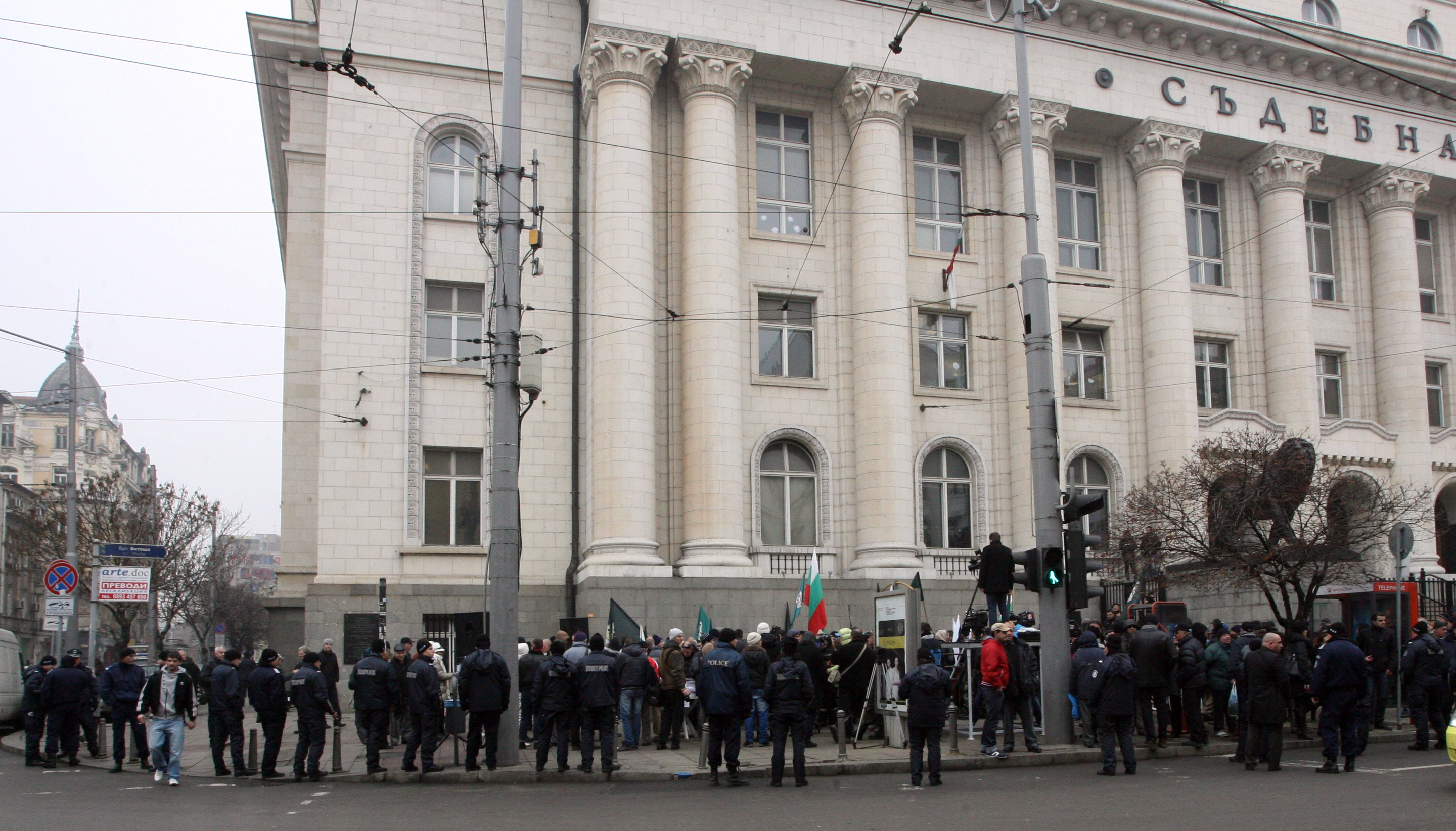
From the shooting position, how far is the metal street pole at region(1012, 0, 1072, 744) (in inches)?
656

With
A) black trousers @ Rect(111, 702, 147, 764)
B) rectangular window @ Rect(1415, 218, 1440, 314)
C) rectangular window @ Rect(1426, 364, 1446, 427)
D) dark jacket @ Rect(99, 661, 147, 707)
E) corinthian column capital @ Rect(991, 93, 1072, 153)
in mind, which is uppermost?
corinthian column capital @ Rect(991, 93, 1072, 153)

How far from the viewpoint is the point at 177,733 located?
50.4 ft

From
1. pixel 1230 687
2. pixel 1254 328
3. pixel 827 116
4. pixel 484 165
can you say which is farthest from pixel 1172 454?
pixel 484 165

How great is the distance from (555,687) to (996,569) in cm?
745

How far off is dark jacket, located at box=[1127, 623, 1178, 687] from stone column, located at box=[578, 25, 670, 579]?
12209 mm

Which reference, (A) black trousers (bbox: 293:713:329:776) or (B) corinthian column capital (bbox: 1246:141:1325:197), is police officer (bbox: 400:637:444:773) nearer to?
(A) black trousers (bbox: 293:713:329:776)

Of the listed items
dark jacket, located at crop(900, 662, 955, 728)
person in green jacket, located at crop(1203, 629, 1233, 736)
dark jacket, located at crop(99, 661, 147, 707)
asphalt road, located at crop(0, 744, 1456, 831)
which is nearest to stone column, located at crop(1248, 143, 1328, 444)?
person in green jacket, located at crop(1203, 629, 1233, 736)

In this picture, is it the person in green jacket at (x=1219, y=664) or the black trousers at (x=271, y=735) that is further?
the person in green jacket at (x=1219, y=664)

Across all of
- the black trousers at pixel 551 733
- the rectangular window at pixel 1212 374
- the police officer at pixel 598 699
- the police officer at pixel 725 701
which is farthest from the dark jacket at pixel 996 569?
the rectangular window at pixel 1212 374

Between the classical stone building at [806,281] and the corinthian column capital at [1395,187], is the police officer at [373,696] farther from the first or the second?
the corinthian column capital at [1395,187]

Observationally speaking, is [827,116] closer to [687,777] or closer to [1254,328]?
[1254,328]

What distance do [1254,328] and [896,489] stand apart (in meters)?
12.3

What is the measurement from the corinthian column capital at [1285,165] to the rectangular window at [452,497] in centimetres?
2197

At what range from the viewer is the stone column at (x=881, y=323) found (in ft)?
93.6
